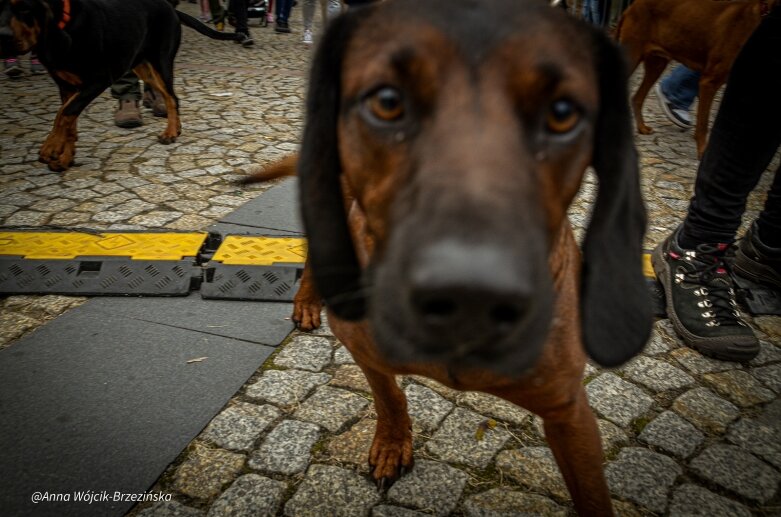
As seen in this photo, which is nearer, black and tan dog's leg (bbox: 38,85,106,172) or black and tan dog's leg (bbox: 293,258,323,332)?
black and tan dog's leg (bbox: 293,258,323,332)

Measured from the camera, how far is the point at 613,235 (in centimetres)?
140

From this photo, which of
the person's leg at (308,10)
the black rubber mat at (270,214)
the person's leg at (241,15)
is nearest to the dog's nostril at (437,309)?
the black rubber mat at (270,214)

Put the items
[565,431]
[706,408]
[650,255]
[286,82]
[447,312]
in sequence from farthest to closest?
1. [286,82]
2. [650,255]
3. [706,408]
4. [565,431]
5. [447,312]

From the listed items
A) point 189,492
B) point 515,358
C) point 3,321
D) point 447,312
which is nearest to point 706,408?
point 515,358

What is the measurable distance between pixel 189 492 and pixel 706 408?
216 centimetres

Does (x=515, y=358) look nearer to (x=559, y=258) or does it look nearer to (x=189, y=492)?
(x=559, y=258)

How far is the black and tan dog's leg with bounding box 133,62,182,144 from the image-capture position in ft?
17.9

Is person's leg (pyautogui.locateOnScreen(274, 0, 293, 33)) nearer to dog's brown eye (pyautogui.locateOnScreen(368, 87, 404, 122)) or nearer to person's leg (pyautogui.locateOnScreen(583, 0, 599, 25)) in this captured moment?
person's leg (pyautogui.locateOnScreen(583, 0, 599, 25))

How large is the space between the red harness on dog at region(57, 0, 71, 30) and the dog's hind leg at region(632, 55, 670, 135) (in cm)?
577

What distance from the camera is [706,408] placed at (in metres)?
2.34

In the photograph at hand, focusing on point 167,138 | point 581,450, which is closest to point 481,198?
point 581,450

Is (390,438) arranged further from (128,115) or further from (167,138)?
(128,115)

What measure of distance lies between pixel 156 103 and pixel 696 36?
19.4 ft

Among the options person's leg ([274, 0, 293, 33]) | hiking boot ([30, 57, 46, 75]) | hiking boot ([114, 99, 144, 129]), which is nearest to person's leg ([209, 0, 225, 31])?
person's leg ([274, 0, 293, 33])
